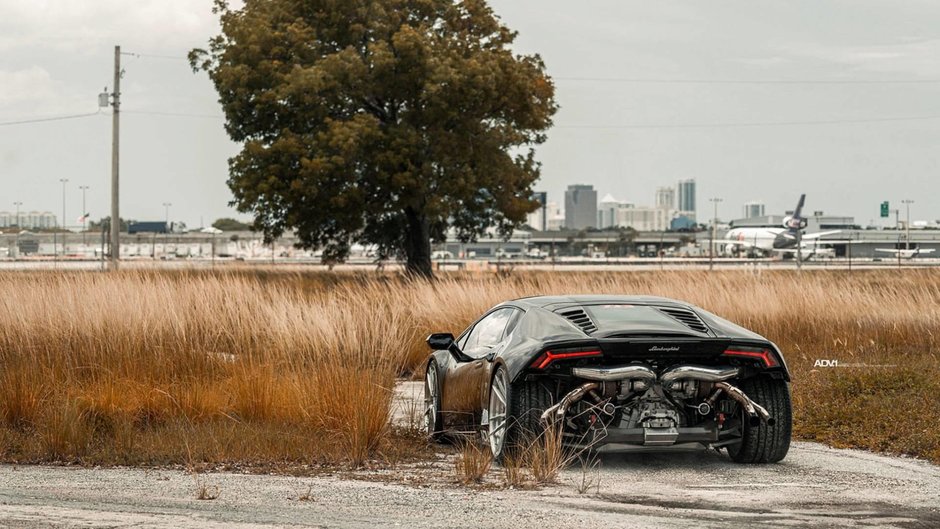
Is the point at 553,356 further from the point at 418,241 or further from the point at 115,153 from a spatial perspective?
the point at 115,153

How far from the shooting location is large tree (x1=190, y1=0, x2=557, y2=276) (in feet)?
125

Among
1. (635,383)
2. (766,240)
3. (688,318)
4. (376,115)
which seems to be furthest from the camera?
(766,240)

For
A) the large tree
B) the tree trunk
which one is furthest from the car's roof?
the tree trunk


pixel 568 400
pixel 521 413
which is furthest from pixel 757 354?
pixel 521 413

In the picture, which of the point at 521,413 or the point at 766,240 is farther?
the point at 766,240

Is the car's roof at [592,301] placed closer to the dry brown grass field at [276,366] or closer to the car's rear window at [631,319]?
the car's rear window at [631,319]

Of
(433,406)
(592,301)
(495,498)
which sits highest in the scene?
(592,301)

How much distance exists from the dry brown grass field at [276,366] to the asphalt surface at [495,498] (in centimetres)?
79

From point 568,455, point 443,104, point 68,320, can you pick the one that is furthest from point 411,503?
point 443,104

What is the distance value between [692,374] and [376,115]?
3307 centimetres

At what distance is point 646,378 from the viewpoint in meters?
9.16

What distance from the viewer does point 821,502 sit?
827cm

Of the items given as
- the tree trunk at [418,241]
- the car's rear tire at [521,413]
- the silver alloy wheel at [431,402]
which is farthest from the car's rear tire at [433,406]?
the tree trunk at [418,241]

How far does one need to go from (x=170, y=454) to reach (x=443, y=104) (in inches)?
1127
